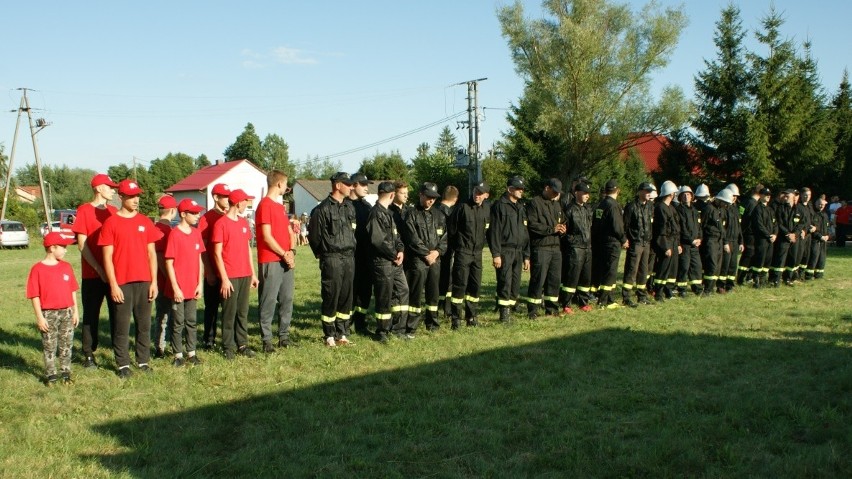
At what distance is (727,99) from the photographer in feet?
97.0

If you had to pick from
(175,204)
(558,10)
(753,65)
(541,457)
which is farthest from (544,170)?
(541,457)

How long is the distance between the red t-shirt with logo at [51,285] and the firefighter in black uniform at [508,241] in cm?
534

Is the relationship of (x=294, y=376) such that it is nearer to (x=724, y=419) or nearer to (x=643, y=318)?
(x=724, y=419)

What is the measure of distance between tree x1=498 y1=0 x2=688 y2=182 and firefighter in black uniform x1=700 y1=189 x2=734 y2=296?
22309 millimetres

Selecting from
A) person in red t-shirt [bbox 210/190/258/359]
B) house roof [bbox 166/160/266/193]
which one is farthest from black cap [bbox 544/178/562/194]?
house roof [bbox 166/160/266/193]

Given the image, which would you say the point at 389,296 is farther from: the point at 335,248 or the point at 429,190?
the point at 429,190

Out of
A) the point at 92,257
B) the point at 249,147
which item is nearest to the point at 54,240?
the point at 92,257

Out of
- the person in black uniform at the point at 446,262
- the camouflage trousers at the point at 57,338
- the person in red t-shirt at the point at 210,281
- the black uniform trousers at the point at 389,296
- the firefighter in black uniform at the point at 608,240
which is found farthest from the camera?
the firefighter in black uniform at the point at 608,240

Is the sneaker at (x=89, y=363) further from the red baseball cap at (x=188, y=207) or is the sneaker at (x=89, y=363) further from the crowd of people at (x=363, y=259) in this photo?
the red baseball cap at (x=188, y=207)

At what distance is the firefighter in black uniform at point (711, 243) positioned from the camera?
12.7 meters

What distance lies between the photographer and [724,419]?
5379 millimetres

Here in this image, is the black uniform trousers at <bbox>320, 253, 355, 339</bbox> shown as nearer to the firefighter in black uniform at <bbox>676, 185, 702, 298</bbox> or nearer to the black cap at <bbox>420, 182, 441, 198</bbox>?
the black cap at <bbox>420, 182, 441, 198</bbox>

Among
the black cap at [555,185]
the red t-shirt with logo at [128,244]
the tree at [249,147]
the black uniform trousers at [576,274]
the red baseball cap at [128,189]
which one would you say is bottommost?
the black uniform trousers at [576,274]

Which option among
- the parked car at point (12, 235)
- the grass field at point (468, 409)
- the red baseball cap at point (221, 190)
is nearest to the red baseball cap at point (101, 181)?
the red baseball cap at point (221, 190)
